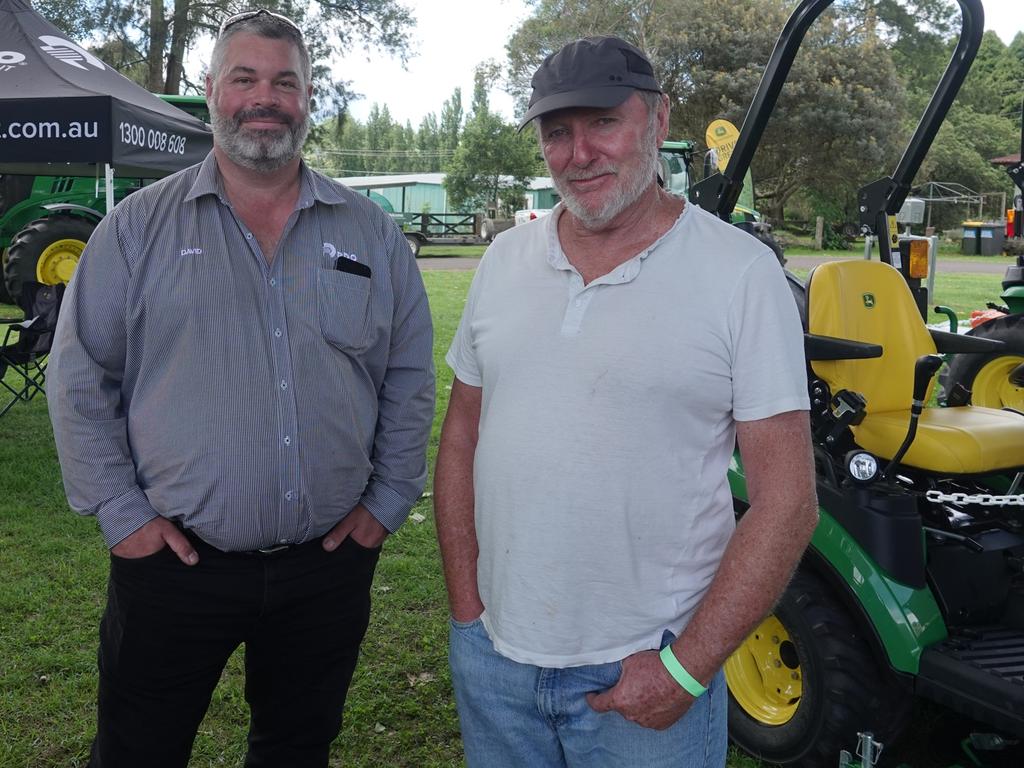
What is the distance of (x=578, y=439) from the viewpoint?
156cm

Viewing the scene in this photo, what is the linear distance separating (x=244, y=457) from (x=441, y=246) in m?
27.7

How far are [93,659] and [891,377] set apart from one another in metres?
3.01

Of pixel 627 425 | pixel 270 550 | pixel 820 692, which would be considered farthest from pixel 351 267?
pixel 820 692

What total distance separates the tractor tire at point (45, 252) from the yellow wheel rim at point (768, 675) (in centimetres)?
827

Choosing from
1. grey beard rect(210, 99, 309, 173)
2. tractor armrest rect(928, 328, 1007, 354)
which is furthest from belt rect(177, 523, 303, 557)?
tractor armrest rect(928, 328, 1007, 354)

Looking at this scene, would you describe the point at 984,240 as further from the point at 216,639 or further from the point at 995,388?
the point at 216,639

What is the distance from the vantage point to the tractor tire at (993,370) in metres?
4.89

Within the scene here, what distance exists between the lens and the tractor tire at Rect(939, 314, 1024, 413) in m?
4.89

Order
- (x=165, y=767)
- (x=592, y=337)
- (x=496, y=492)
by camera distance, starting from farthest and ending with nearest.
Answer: (x=165, y=767)
(x=496, y=492)
(x=592, y=337)

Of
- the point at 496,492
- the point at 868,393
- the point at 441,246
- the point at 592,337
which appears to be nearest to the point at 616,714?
the point at 496,492

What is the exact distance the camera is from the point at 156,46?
60.2 feet

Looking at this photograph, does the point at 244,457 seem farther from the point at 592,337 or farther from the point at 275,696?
the point at 592,337

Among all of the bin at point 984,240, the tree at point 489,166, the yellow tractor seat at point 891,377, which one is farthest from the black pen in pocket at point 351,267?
the tree at point 489,166

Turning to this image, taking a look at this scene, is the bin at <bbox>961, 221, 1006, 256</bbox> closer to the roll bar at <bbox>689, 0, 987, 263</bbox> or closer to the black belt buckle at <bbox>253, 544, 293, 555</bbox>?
the roll bar at <bbox>689, 0, 987, 263</bbox>
